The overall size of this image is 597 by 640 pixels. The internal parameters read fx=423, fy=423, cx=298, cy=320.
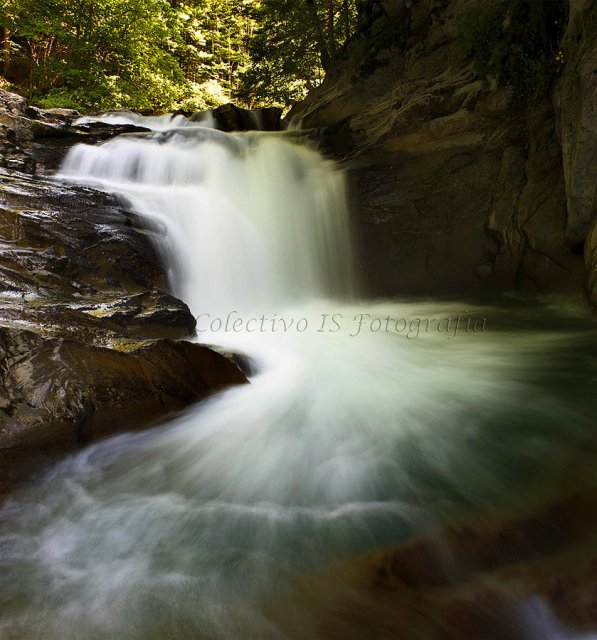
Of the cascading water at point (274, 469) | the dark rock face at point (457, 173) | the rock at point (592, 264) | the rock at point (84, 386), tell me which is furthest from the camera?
the dark rock face at point (457, 173)

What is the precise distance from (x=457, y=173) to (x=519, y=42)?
2129 mm

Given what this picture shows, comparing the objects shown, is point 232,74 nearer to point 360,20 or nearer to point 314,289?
point 360,20

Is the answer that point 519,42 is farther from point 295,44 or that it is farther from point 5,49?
point 5,49

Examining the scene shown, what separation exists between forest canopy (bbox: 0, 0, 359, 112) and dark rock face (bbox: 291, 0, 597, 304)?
4.16 meters

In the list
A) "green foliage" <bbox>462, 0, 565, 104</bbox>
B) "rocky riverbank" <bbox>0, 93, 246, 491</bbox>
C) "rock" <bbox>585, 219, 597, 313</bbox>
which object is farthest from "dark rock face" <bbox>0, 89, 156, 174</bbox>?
"rock" <bbox>585, 219, 597, 313</bbox>

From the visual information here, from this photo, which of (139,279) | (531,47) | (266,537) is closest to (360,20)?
(531,47)

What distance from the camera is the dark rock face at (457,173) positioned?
6.37 metres

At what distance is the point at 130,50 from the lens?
13656mm

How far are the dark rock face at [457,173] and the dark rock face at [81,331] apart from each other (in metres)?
4.54

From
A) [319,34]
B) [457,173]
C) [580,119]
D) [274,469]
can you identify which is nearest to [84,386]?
[274,469]

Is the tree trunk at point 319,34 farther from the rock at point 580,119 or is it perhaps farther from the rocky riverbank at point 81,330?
the rocky riverbank at point 81,330

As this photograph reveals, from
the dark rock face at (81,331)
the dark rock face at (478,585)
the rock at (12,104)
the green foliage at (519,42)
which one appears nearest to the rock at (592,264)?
the green foliage at (519,42)

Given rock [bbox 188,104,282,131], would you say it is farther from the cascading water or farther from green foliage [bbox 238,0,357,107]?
the cascading water

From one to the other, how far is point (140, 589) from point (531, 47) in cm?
856
